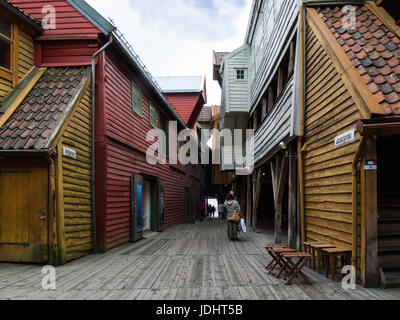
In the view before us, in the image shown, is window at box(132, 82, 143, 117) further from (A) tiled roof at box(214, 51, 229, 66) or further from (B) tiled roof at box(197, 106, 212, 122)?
(B) tiled roof at box(197, 106, 212, 122)

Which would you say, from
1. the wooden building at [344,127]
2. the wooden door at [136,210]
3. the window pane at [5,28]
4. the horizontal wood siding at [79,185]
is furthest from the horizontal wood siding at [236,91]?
the window pane at [5,28]

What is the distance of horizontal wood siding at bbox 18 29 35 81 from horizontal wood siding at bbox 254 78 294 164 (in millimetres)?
6998

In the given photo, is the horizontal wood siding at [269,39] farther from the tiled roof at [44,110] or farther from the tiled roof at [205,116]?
the tiled roof at [205,116]

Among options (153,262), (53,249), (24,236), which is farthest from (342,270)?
(24,236)

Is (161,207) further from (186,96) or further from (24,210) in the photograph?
(186,96)

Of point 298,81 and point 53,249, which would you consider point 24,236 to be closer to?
point 53,249

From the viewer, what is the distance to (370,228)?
15.6 feet

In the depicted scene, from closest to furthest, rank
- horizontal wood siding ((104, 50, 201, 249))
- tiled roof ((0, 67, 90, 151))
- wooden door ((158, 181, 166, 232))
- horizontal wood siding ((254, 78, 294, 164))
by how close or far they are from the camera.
Answer: tiled roof ((0, 67, 90, 151)) → horizontal wood siding ((254, 78, 294, 164)) → horizontal wood siding ((104, 50, 201, 249)) → wooden door ((158, 181, 166, 232))

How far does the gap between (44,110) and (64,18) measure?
3.45 m

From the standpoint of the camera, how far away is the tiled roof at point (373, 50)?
15.8ft

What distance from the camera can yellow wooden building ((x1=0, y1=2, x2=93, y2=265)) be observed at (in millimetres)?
6656

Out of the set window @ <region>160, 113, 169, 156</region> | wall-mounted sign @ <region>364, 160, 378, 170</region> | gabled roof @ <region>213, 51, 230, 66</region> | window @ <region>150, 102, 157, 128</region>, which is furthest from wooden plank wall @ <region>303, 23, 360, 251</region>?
gabled roof @ <region>213, 51, 230, 66</region>

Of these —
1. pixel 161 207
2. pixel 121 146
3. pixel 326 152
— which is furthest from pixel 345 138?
pixel 161 207

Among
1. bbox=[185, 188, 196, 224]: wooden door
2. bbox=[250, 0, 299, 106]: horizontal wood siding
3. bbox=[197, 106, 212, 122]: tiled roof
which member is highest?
bbox=[197, 106, 212, 122]: tiled roof
